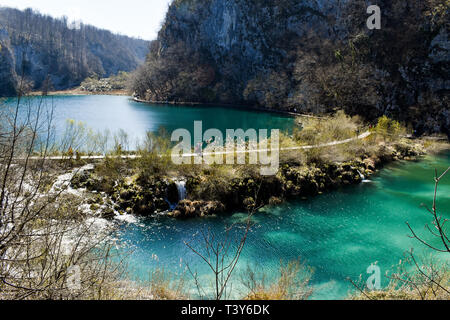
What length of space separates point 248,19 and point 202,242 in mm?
74947

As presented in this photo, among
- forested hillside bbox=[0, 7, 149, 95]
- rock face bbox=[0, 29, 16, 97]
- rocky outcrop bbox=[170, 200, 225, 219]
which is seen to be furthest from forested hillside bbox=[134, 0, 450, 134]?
forested hillside bbox=[0, 7, 149, 95]

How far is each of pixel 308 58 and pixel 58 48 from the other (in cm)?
12108

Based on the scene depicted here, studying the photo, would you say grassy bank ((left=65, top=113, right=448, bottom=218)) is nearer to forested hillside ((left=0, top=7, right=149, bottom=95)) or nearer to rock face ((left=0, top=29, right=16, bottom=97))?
rock face ((left=0, top=29, right=16, bottom=97))

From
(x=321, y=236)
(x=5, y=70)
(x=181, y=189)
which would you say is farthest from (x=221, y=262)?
(x=5, y=70)

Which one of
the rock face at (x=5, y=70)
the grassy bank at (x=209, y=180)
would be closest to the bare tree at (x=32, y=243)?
the rock face at (x=5, y=70)

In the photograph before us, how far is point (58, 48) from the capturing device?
467 ft

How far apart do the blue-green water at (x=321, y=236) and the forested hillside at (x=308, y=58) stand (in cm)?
3143

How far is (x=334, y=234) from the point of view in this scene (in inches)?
694

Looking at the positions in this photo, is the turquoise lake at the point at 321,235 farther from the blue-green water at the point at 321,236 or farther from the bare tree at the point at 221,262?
the bare tree at the point at 221,262

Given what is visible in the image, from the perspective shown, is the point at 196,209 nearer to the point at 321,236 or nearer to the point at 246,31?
the point at 321,236

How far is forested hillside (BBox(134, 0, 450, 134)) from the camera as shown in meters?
51.3

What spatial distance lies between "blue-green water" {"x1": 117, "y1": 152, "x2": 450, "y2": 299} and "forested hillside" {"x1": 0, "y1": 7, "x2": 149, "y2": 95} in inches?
4207

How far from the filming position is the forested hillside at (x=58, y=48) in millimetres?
120688
